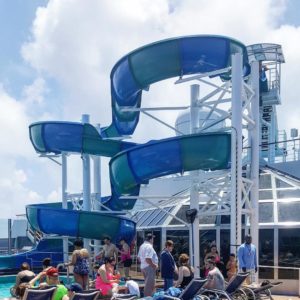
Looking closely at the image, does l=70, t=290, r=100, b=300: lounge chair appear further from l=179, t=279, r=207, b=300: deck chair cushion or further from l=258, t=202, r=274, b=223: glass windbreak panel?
l=258, t=202, r=274, b=223: glass windbreak panel

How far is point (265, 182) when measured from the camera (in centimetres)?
1479

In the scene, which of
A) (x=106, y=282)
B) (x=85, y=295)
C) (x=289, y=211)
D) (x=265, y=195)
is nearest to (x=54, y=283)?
(x=85, y=295)

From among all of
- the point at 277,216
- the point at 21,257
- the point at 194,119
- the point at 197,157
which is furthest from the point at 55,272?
the point at 21,257

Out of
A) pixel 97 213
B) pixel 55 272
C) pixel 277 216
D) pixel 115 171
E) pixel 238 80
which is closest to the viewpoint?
pixel 55 272

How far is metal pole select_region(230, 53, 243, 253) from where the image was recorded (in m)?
10.0

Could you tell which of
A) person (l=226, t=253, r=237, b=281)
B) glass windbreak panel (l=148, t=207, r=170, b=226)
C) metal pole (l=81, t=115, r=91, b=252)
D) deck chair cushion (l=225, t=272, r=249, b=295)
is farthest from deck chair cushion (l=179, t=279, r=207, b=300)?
metal pole (l=81, t=115, r=91, b=252)

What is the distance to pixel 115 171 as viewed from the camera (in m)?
12.1

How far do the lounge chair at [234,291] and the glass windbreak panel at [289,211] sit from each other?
457 cm

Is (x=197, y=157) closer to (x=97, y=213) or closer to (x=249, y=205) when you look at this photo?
(x=249, y=205)

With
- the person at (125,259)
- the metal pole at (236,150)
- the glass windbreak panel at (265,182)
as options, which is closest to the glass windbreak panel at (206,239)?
the person at (125,259)

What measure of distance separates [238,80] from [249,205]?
2.75 metres

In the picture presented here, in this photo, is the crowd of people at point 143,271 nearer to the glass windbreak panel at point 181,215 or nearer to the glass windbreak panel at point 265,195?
the glass windbreak panel at point 265,195

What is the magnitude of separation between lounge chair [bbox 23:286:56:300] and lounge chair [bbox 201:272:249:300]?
2.84m

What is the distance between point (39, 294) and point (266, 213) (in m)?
8.55
